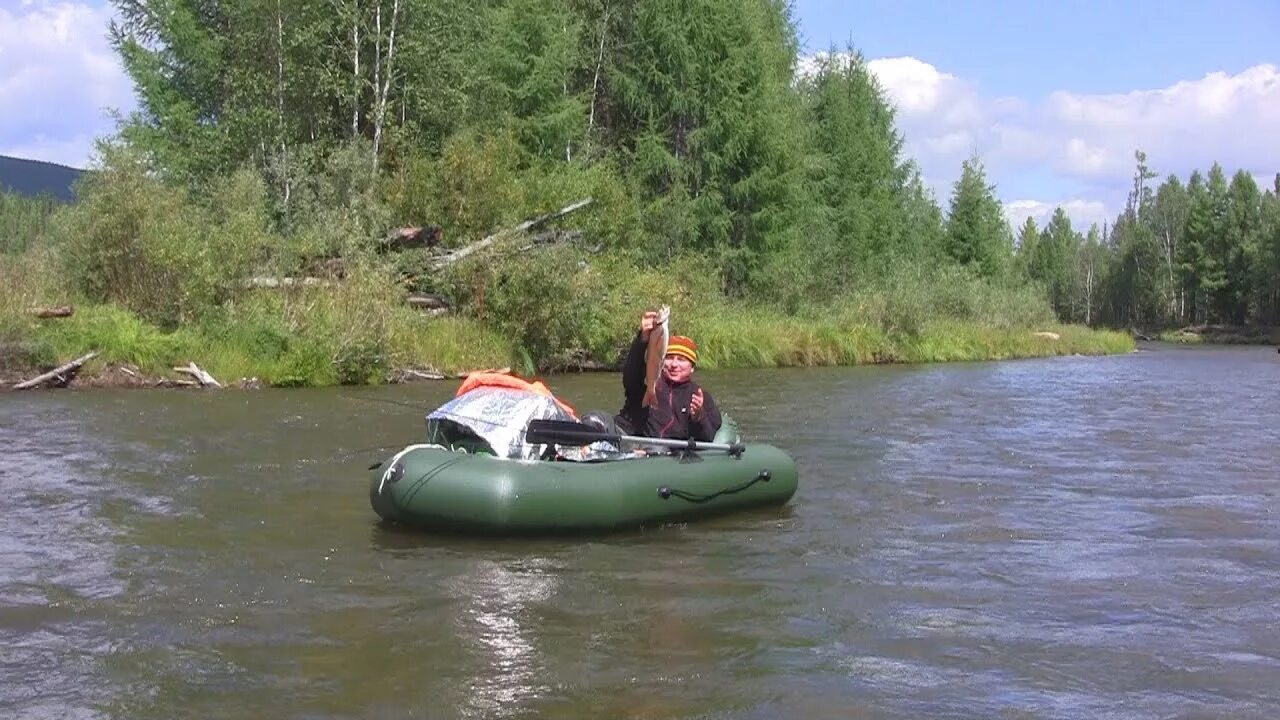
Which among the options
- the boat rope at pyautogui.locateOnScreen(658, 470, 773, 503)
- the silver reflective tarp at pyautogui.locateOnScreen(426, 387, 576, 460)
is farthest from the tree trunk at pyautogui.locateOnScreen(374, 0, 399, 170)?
the boat rope at pyautogui.locateOnScreen(658, 470, 773, 503)

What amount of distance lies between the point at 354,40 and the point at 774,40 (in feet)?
44.9

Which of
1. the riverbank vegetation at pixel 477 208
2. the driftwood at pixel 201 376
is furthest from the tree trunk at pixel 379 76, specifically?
the driftwood at pixel 201 376

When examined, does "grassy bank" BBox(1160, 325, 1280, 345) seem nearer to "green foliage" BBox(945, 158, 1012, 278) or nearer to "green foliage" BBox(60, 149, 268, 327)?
"green foliage" BBox(945, 158, 1012, 278)

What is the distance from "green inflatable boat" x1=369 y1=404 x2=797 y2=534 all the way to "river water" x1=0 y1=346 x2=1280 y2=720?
146 millimetres

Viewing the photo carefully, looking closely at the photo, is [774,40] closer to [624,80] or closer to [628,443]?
[624,80]

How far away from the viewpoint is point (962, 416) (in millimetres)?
13227

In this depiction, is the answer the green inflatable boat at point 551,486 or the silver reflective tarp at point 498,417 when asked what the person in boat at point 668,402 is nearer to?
the green inflatable boat at point 551,486

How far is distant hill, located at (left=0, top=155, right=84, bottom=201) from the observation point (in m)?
49.4

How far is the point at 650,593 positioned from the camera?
5508 mm

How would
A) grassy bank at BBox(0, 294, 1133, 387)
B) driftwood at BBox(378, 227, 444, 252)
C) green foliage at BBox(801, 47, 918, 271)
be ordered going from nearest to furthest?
grassy bank at BBox(0, 294, 1133, 387), driftwood at BBox(378, 227, 444, 252), green foliage at BBox(801, 47, 918, 271)

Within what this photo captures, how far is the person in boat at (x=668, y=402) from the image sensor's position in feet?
25.6

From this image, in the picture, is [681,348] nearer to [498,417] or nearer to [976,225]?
[498,417]

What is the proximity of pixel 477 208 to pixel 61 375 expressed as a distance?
7767mm

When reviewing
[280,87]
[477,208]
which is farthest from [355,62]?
[477,208]
